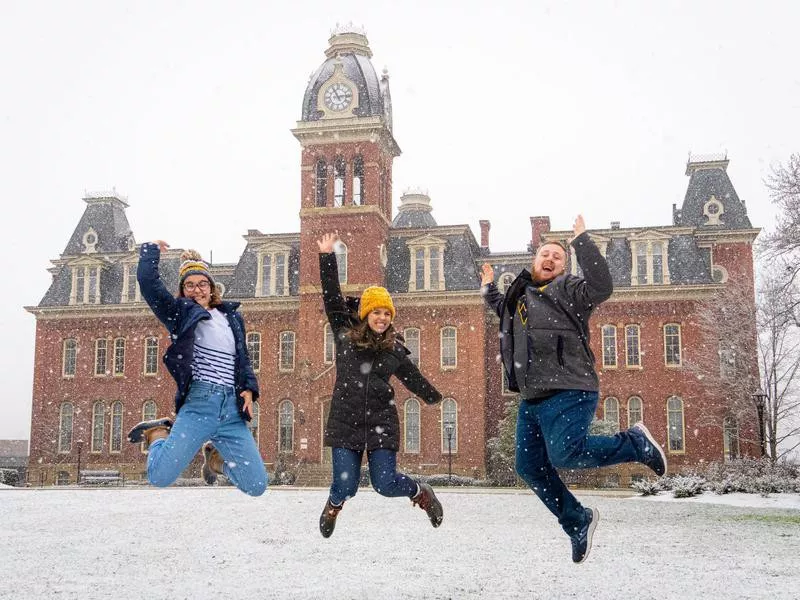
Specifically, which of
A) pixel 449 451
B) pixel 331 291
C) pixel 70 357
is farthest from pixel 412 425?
pixel 331 291

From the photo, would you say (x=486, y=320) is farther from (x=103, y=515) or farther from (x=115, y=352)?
(x=103, y=515)

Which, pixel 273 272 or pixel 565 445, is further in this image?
pixel 273 272

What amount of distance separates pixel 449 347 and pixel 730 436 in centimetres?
1230

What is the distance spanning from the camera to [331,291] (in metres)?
6.80

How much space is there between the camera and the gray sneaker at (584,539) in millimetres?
6352

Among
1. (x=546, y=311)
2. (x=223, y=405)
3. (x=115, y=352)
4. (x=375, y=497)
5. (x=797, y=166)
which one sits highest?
(x=797, y=166)

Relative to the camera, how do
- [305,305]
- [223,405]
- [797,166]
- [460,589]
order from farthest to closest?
1. [305,305]
2. [797,166]
3. [460,589]
4. [223,405]

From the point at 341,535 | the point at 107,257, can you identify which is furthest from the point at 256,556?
the point at 107,257

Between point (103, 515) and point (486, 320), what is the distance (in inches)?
1003

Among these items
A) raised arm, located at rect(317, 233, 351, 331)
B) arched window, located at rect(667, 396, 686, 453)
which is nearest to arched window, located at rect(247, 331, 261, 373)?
arched window, located at rect(667, 396, 686, 453)

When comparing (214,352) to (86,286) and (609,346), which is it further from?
(86,286)

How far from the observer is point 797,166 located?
76.7 ft

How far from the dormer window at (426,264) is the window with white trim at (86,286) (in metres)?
15.7

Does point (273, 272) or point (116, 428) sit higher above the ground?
point (273, 272)
